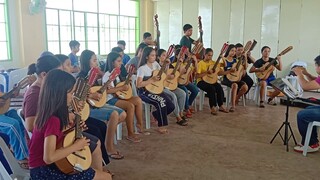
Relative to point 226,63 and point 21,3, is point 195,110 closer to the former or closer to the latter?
point 226,63

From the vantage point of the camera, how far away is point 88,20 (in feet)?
25.5

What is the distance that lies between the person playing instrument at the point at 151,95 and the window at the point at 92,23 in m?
3.71

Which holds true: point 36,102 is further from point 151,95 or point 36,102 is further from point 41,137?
point 151,95

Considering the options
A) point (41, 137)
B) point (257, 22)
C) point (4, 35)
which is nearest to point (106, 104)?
point (41, 137)

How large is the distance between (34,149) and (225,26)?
698 cm

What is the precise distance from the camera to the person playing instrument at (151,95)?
372 centimetres

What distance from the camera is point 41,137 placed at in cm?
162

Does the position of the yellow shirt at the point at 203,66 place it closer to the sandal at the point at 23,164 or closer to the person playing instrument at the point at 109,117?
the person playing instrument at the point at 109,117

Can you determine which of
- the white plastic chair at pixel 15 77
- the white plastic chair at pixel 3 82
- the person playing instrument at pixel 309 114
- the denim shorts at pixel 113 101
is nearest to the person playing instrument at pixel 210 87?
the person playing instrument at pixel 309 114

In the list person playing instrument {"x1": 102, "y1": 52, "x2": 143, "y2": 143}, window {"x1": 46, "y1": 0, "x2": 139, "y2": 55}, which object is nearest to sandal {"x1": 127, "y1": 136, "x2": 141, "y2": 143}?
person playing instrument {"x1": 102, "y1": 52, "x2": 143, "y2": 143}

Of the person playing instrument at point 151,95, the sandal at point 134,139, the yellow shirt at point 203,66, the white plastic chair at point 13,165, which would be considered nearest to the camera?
the white plastic chair at point 13,165

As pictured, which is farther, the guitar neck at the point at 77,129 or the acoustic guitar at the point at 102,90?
the acoustic guitar at the point at 102,90

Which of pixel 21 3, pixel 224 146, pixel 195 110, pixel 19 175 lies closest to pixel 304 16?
pixel 195 110

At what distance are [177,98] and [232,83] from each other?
1242 mm
